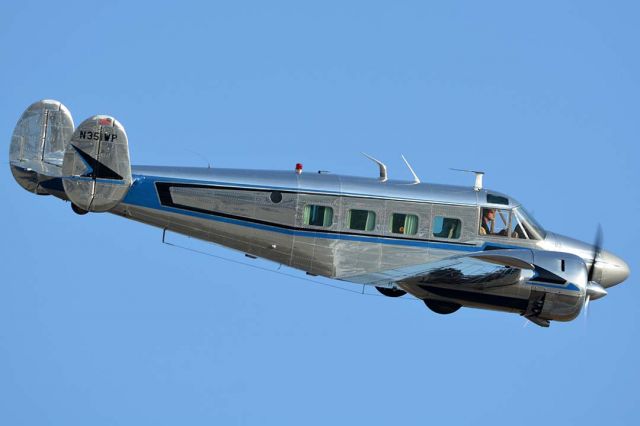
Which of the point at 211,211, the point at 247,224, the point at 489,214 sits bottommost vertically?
the point at 247,224

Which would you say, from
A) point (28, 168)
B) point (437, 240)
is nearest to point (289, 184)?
point (437, 240)

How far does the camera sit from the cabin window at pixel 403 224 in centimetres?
2714

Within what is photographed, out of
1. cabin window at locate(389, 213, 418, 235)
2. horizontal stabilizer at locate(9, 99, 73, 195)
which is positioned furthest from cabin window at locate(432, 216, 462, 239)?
horizontal stabilizer at locate(9, 99, 73, 195)

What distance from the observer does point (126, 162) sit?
2622cm

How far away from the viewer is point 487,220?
27.8 meters

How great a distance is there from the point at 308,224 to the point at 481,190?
4109 mm

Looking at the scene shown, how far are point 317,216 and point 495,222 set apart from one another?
4.10 meters

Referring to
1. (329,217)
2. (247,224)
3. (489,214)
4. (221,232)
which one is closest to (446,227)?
(489,214)

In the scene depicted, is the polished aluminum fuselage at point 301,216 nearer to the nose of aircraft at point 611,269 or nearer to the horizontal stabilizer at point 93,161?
the horizontal stabilizer at point 93,161

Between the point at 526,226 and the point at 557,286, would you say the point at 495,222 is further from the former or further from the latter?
the point at 557,286

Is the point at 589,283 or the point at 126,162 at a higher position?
the point at 126,162

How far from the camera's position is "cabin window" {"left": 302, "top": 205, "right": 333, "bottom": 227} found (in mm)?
26938

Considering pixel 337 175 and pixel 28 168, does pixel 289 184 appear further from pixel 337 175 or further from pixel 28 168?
pixel 28 168

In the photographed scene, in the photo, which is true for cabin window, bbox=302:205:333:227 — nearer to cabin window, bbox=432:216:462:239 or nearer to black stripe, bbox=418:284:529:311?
cabin window, bbox=432:216:462:239
